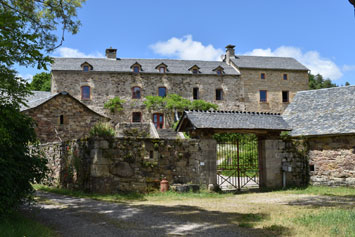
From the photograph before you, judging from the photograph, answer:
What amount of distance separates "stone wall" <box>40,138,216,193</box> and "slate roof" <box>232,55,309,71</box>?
22485 millimetres

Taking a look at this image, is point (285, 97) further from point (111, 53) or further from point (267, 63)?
point (111, 53)

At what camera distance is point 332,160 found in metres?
14.4

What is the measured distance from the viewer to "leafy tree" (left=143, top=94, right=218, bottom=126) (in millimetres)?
31406

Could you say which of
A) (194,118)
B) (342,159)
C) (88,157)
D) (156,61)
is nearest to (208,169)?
(194,118)

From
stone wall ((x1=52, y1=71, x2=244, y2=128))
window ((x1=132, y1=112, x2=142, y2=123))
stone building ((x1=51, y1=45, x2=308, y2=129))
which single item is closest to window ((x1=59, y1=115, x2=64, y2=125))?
stone building ((x1=51, y1=45, x2=308, y2=129))

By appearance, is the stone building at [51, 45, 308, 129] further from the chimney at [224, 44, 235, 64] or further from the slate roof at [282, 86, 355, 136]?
the slate roof at [282, 86, 355, 136]

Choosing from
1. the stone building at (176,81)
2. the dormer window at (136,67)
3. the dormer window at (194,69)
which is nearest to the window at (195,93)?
the stone building at (176,81)

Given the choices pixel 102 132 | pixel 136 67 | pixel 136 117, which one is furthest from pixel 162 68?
pixel 102 132

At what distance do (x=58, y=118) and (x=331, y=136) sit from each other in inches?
567

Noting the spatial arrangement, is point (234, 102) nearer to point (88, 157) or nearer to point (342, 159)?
point (342, 159)

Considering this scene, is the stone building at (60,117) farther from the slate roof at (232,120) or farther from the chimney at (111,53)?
the chimney at (111,53)

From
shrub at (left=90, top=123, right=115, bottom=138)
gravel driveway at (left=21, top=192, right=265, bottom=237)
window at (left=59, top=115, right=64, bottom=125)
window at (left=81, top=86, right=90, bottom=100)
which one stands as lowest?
gravel driveway at (left=21, top=192, right=265, bottom=237)

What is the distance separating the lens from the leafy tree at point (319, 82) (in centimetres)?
5116

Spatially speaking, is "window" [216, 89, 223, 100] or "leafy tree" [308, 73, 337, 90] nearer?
→ "window" [216, 89, 223, 100]
